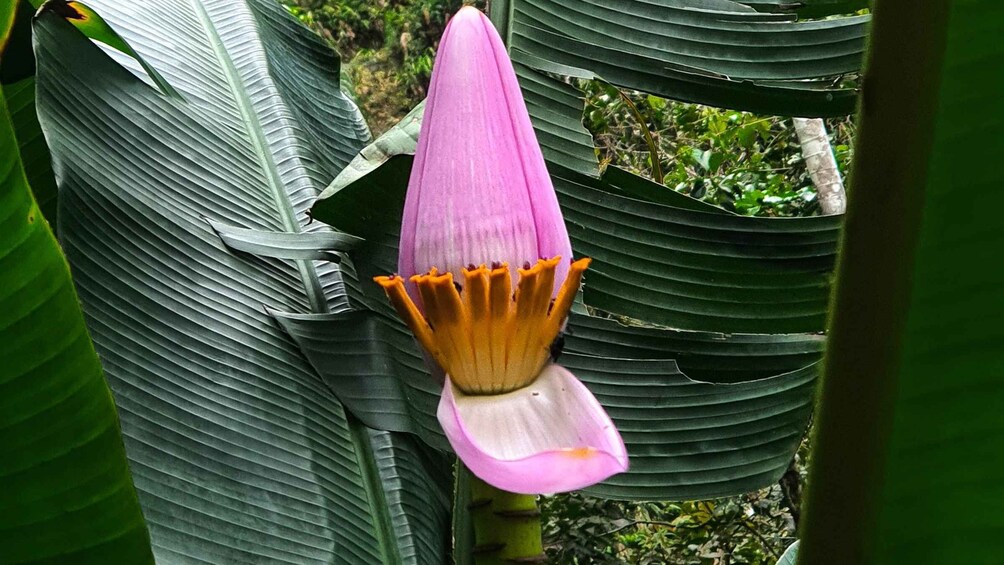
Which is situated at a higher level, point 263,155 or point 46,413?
point 263,155

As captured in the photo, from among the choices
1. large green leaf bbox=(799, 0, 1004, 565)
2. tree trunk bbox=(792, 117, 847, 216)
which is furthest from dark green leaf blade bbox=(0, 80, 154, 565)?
tree trunk bbox=(792, 117, 847, 216)

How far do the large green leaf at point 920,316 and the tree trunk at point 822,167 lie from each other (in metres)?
1.05

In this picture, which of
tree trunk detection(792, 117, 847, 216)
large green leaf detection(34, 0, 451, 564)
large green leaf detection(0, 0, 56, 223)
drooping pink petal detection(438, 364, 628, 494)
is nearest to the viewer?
drooping pink petal detection(438, 364, 628, 494)

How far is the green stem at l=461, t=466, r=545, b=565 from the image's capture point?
0.30m

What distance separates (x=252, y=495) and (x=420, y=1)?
3144 mm

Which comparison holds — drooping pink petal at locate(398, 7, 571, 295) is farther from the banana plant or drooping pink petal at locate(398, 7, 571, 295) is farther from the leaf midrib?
the leaf midrib

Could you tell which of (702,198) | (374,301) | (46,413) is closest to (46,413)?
(46,413)

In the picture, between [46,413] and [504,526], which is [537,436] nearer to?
[504,526]

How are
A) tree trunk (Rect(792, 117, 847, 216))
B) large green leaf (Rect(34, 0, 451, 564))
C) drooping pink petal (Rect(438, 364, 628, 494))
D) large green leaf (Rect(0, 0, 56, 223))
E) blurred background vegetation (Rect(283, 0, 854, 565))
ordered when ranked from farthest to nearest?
blurred background vegetation (Rect(283, 0, 854, 565)) → tree trunk (Rect(792, 117, 847, 216)) → large green leaf (Rect(0, 0, 56, 223)) → large green leaf (Rect(34, 0, 451, 564)) → drooping pink petal (Rect(438, 364, 628, 494))

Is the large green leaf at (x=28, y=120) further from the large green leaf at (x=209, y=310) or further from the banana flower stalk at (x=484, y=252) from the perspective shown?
the banana flower stalk at (x=484, y=252)

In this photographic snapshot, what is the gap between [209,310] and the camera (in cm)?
61

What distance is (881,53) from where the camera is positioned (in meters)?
0.22

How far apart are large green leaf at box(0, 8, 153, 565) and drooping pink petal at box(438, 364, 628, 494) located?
154mm

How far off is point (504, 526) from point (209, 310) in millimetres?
388
